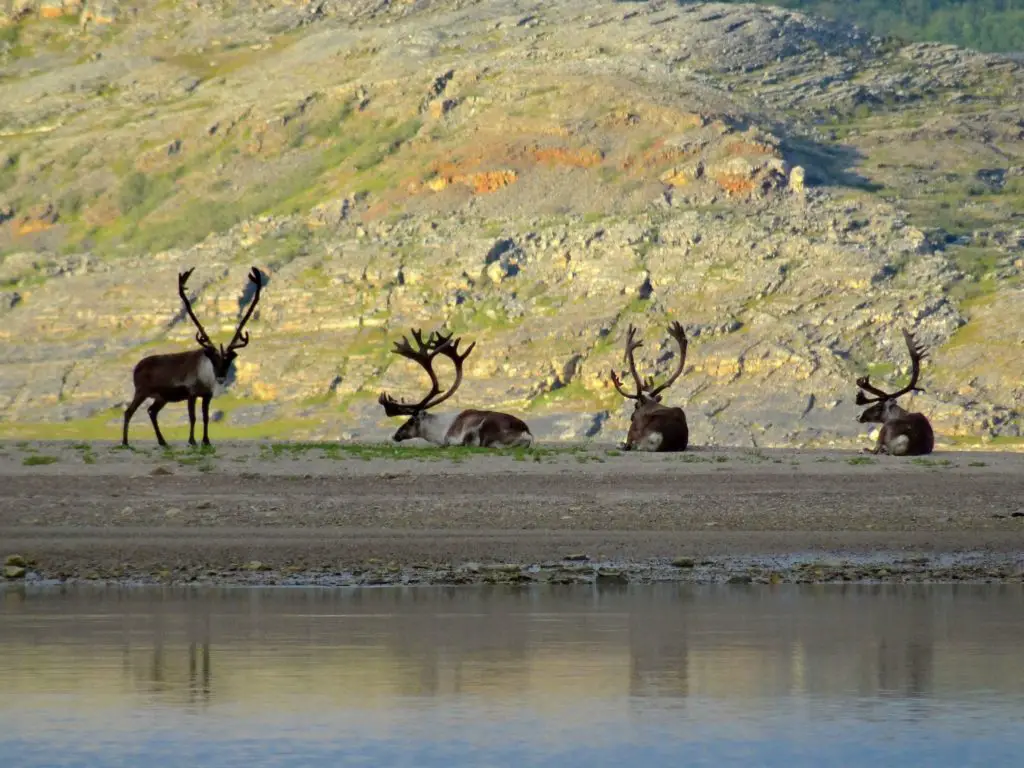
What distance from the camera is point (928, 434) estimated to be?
151 ft

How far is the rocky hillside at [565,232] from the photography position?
443ft

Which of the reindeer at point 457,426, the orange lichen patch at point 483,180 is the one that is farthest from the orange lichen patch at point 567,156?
the reindeer at point 457,426

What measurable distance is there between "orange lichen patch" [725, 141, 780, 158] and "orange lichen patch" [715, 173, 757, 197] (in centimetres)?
296

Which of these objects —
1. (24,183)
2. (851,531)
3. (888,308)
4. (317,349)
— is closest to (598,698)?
(851,531)

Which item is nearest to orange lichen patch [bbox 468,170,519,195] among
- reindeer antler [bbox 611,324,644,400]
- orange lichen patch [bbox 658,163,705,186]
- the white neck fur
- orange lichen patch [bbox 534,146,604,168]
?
orange lichen patch [bbox 534,146,604,168]

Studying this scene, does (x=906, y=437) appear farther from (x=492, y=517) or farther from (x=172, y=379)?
(x=492, y=517)

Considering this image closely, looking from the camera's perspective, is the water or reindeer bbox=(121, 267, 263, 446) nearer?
the water

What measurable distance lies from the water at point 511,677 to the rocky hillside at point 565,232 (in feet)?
326

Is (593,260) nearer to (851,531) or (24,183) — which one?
(24,183)

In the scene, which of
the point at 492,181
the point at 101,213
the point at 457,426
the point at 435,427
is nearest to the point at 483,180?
the point at 492,181

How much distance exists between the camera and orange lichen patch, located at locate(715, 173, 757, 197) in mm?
155625

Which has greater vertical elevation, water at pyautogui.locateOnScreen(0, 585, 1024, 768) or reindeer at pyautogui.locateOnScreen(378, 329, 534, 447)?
reindeer at pyautogui.locateOnScreen(378, 329, 534, 447)

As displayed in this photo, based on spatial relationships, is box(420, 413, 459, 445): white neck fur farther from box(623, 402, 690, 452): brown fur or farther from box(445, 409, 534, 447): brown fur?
box(623, 402, 690, 452): brown fur

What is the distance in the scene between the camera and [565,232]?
15425 cm
